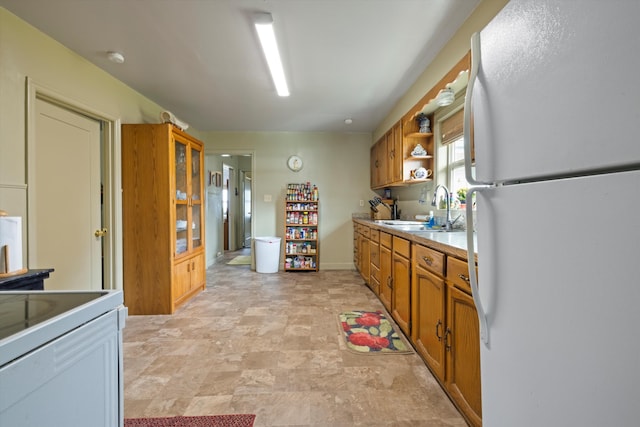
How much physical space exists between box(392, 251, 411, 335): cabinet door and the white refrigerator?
1.35m

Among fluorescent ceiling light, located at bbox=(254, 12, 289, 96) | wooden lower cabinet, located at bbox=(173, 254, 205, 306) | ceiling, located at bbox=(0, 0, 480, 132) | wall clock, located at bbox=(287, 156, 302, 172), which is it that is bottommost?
wooden lower cabinet, located at bbox=(173, 254, 205, 306)

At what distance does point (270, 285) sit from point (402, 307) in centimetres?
221

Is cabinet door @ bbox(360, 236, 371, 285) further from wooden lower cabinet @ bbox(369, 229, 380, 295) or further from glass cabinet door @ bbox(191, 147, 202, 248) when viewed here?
glass cabinet door @ bbox(191, 147, 202, 248)

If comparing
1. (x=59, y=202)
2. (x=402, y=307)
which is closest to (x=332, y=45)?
(x=402, y=307)

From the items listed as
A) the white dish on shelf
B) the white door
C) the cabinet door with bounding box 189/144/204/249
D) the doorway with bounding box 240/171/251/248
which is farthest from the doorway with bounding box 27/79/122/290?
the doorway with bounding box 240/171/251/248

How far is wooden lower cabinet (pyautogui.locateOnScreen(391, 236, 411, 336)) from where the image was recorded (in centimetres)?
217

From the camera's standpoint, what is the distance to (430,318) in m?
1.76

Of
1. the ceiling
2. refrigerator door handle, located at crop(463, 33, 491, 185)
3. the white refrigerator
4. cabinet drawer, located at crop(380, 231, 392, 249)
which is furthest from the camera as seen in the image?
cabinet drawer, located at crop(380, 231, 392, 249)

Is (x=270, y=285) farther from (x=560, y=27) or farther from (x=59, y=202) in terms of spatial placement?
(x=560, y=27)

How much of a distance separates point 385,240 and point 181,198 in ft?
7.80

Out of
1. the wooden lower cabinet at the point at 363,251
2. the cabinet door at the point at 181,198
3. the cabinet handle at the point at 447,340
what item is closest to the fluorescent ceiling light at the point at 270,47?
the cabinet door at the point at 181,198

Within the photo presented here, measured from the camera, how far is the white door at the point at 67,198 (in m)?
2.17

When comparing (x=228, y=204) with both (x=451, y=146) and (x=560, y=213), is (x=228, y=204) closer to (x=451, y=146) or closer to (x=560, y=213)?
(x=451, y=146)

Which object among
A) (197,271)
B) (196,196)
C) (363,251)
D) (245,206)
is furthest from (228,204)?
(363,251)
